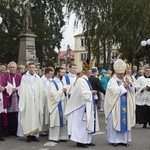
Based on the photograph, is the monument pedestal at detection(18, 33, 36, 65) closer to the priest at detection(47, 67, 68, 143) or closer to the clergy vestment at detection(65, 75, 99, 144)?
the priest at detection(47, 67, 68, 143)

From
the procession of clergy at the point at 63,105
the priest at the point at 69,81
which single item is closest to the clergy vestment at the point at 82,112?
the procession of clergy at the point at 63,105

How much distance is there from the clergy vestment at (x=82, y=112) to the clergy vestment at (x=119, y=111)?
38 centimetres

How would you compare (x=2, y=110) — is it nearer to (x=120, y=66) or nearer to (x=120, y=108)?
(x=120, y=108)

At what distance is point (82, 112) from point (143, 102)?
3.84 meters

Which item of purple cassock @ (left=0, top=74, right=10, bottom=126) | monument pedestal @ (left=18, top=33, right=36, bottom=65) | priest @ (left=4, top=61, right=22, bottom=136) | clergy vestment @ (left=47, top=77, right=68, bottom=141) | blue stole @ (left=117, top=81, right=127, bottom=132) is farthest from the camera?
monument pedestal @ (left=18, top=33, right=36, bottom=65)

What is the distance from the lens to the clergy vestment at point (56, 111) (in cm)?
1035

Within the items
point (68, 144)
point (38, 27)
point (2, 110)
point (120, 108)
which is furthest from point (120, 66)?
point (38, 27)

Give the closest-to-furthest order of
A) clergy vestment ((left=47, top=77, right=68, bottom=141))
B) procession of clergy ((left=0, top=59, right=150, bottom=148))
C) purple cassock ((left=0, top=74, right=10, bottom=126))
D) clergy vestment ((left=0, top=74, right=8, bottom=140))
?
procession of clergy ((left=0, top=59, right=150, bottom=148)) → clergy vestment ((left=47, top=77, right=68, bottom=141)) → clergy vestment ((left=0, top=74, right=8, bottom=140)) → purple cassock ((left=0, top=74, right=10, bottom=126))

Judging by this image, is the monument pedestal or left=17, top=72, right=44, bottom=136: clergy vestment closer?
left=17, top=72, right=44, bottom=136: clergy vestment

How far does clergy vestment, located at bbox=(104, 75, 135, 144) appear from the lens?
995 cm

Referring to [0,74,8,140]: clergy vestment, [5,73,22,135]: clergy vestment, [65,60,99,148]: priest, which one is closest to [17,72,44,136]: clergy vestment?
[0,74,8,140]: clergy vestment

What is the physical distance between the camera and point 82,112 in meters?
9.90

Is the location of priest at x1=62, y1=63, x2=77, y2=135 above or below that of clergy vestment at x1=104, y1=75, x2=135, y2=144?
above

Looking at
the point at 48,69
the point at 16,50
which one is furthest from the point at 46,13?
the point at 48,69
